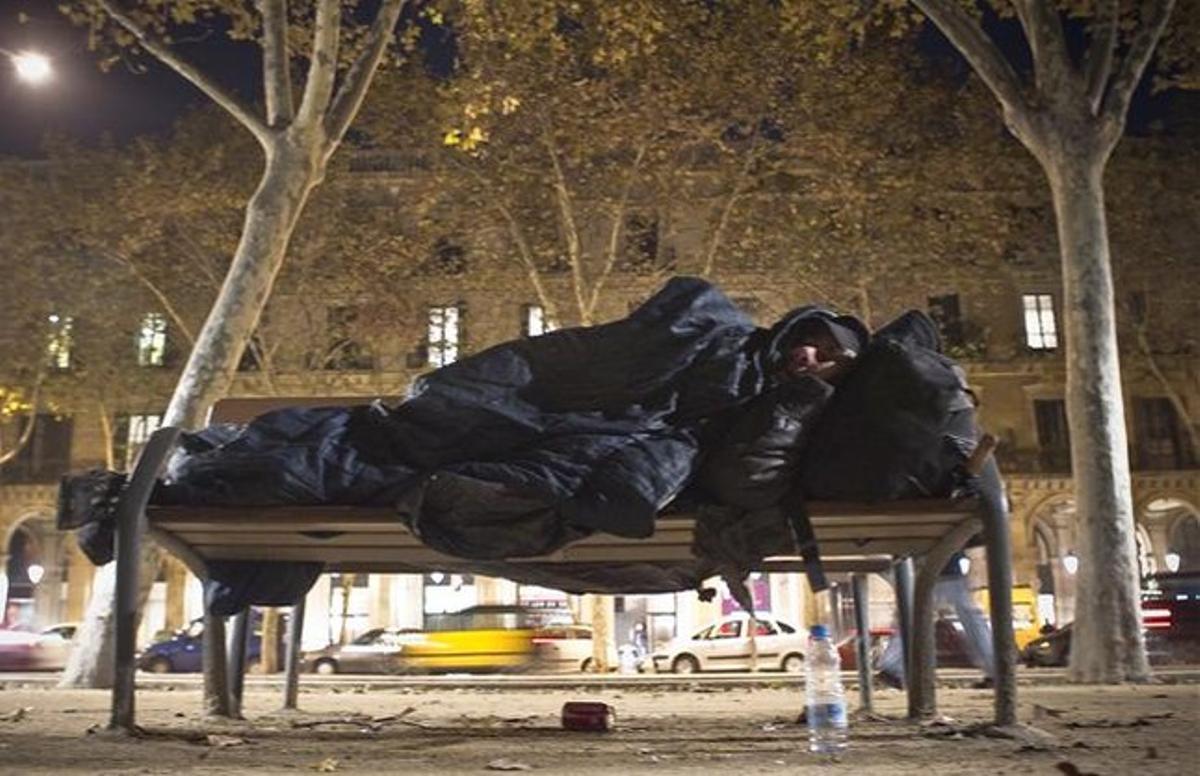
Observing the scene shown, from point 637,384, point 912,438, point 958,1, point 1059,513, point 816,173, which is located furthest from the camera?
point 1059,513

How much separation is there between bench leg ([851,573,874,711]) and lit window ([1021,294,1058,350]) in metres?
32.5

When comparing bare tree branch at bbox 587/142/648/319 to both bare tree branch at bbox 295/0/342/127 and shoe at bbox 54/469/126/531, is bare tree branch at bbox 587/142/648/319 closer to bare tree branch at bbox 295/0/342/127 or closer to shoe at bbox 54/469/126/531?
bare tree branch at bbox 295/0/342/127

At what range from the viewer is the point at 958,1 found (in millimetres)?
12672

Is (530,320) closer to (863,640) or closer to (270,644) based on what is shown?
(270,644)

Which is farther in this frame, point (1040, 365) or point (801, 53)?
point (1040, 365)

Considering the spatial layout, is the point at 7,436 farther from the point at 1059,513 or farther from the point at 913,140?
the point at 1059,513

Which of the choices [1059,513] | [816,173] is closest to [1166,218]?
[816,173]

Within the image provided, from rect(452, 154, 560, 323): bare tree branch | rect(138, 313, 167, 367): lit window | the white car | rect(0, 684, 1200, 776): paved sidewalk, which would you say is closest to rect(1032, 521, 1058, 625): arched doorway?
the white car

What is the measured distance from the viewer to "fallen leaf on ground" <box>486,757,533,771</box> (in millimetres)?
3154

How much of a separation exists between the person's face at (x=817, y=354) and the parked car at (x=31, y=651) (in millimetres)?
28243

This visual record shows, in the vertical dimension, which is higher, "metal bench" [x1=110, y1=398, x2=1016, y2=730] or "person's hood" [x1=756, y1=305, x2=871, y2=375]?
"person's hood" [x1=756, y1=305, x2=871, y2=375]

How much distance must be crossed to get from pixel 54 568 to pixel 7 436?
4.74m

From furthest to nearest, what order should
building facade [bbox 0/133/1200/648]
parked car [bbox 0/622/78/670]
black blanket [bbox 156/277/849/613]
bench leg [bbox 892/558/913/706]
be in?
parked car [bbox 0/622/78/670], building facade [bbox 0/133/1200/648], bench leg [bbox 892/558/913/706], black blanket [bbox 156/277/849/613]

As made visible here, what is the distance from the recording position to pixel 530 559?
13.0 feet
